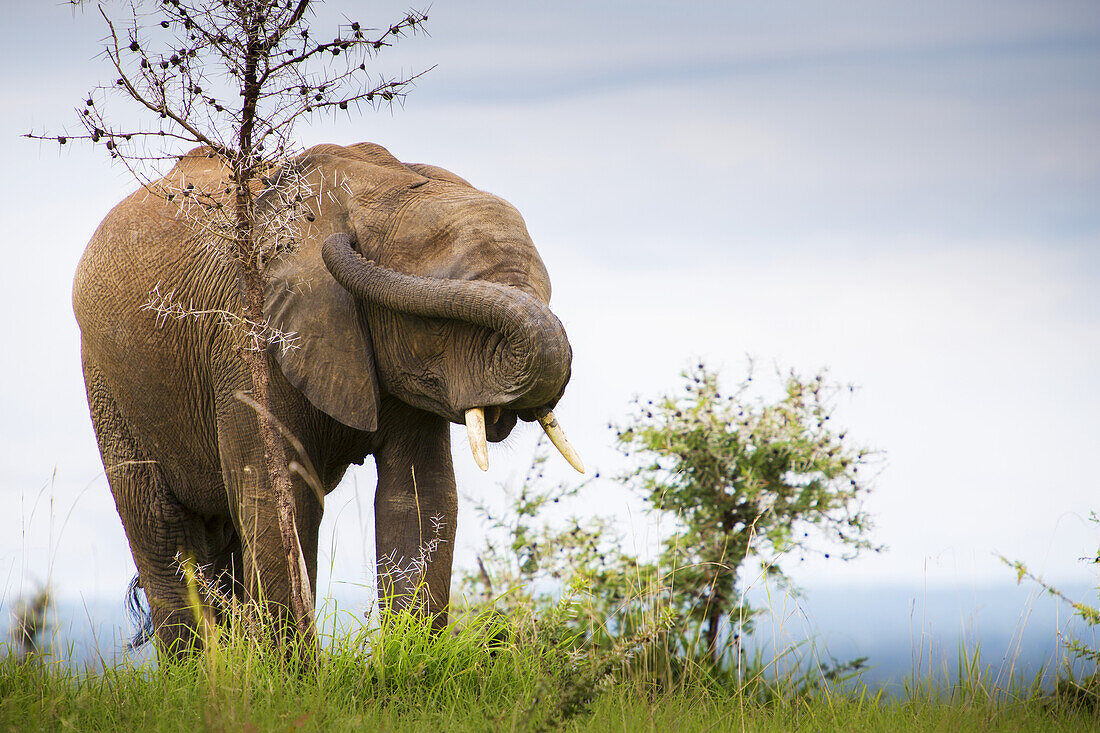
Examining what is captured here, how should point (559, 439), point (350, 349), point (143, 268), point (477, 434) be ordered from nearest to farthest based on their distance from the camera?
point (477, 434) < point (559, 439) < point (350, 349) < point (143, 268)

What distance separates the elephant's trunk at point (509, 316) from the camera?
5.65 meters

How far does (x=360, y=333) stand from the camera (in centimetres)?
632

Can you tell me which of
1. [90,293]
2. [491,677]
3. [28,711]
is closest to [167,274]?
[90,293]

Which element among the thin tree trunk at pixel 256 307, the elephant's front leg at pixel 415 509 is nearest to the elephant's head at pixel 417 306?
the thin tree trunk at pixel 256 307

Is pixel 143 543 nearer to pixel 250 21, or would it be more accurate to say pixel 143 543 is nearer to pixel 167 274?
pixel 167 274

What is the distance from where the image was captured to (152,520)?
8.20 meters

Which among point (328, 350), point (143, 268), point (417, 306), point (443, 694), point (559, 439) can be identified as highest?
point (143, 268)

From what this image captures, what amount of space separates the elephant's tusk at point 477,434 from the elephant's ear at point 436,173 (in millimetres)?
1568

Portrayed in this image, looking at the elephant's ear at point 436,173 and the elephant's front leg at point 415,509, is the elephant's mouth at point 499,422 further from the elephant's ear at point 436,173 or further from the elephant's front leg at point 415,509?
the elephant's ear at point 436,173

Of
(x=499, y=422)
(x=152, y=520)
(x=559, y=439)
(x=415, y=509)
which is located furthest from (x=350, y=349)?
(x=152, y=520)

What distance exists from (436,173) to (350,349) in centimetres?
128

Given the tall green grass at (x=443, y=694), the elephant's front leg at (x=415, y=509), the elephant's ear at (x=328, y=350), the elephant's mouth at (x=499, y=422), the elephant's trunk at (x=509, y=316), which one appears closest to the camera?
the tall green grass at (x=443, y=694)

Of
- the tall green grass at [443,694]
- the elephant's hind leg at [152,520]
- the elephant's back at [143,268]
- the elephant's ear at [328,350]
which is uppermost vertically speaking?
the elephant's back at [143,268]

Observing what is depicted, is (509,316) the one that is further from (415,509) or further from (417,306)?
(415,509)
